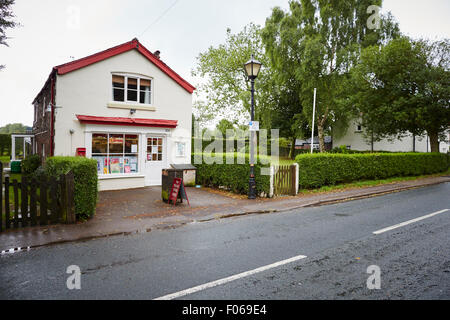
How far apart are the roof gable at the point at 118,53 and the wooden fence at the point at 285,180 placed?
6734mm

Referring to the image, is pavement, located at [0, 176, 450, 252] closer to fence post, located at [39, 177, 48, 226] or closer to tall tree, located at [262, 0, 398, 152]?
fence post, located at [39, 177, 48, 226]

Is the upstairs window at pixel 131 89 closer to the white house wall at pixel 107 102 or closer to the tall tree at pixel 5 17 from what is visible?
the white house wall at pixel 107 102

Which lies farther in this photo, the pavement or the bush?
the bush

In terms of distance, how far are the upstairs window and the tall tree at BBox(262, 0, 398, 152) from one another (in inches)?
703

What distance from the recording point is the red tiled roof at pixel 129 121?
12.2 metres

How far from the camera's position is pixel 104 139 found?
12.9 meters

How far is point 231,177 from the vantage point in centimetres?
1260

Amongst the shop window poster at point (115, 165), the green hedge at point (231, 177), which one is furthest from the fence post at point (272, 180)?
the shop window poster at point (115, 165)

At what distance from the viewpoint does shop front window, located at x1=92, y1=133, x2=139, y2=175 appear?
12742mm

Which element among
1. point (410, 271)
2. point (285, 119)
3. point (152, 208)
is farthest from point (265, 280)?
point (285, 119)

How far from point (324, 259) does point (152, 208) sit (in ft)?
19.5

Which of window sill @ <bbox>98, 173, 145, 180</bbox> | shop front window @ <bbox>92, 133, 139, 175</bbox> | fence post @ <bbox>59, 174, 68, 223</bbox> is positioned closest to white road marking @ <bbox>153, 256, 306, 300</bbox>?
fence post @ <bbox>59, 174, 68, 223</bbox>

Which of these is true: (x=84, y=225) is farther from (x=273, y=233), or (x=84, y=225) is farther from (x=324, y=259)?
(x=324, y=259)

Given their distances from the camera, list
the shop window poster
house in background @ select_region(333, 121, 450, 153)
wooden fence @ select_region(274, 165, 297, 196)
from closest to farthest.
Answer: wooden fence @ select_region(274, 165, 297, 196) < the shop window poster < house in background @ select_region(333, 121, 450, 153)
